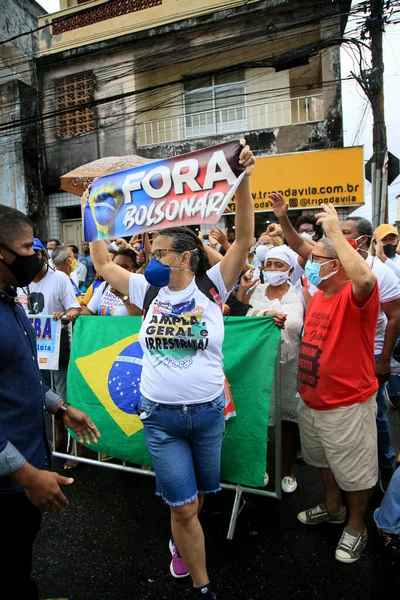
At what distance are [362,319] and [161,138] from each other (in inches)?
488

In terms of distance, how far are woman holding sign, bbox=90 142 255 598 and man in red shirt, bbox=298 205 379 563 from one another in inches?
29.2

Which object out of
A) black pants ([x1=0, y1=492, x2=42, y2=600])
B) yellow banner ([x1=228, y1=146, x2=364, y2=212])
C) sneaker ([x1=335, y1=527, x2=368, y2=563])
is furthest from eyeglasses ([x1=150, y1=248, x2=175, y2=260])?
yellow banner ([x1=228, y1=146, x2=364, y2=212])

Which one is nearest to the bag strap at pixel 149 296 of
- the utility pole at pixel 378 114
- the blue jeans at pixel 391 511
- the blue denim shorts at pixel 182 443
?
the blue denim shorts at pixel 182 443

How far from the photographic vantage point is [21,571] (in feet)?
6.20

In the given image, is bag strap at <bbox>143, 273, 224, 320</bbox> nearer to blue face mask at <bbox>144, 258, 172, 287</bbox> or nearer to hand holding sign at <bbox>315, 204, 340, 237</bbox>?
blue face mask at <bbox>144, 258, 172, 287</bbox>

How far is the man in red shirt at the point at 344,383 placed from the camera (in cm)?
269

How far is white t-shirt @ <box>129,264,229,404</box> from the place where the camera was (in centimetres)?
229

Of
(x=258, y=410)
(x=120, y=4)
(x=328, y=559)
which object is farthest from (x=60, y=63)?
(x=328, y=559)

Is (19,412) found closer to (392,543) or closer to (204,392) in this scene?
(204,392)

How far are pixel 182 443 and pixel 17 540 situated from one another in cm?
89

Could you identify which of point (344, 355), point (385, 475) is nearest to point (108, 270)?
point (344, 355)

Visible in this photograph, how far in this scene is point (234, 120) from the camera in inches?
515

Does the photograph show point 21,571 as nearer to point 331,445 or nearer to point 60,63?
point 331,445

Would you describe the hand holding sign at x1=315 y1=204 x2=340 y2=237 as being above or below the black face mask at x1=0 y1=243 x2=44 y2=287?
above
